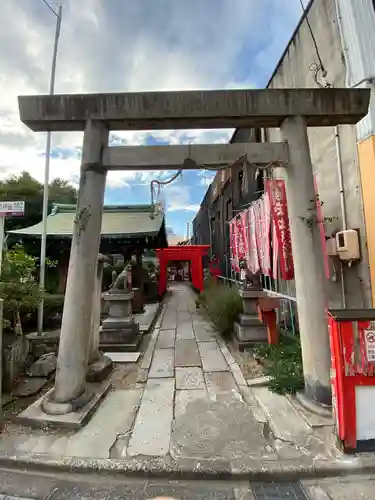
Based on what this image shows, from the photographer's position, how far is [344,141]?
5332 millimetres

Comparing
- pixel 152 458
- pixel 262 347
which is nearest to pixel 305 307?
pixel 262 347

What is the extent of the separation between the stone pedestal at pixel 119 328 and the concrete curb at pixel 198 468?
13.2ft

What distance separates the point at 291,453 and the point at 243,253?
18.2 feet

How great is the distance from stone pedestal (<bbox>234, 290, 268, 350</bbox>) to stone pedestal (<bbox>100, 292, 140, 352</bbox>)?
2533 millimetres

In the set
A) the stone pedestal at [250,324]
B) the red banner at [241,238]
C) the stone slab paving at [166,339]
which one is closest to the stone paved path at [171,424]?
the stone pedestal at [250,324]

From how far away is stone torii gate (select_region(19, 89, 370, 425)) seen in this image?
414 centimetres

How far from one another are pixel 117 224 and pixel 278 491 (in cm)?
1133

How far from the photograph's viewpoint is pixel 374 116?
4.70 metres

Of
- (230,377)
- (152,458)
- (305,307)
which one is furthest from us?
(230,377)

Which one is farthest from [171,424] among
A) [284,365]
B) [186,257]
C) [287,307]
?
[186,257]

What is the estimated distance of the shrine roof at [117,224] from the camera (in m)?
11.2

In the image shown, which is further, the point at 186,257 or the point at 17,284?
the point at 186,257

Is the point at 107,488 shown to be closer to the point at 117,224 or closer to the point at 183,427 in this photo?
the point at 183,427

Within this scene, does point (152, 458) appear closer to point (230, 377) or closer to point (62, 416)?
point (62, 416)
